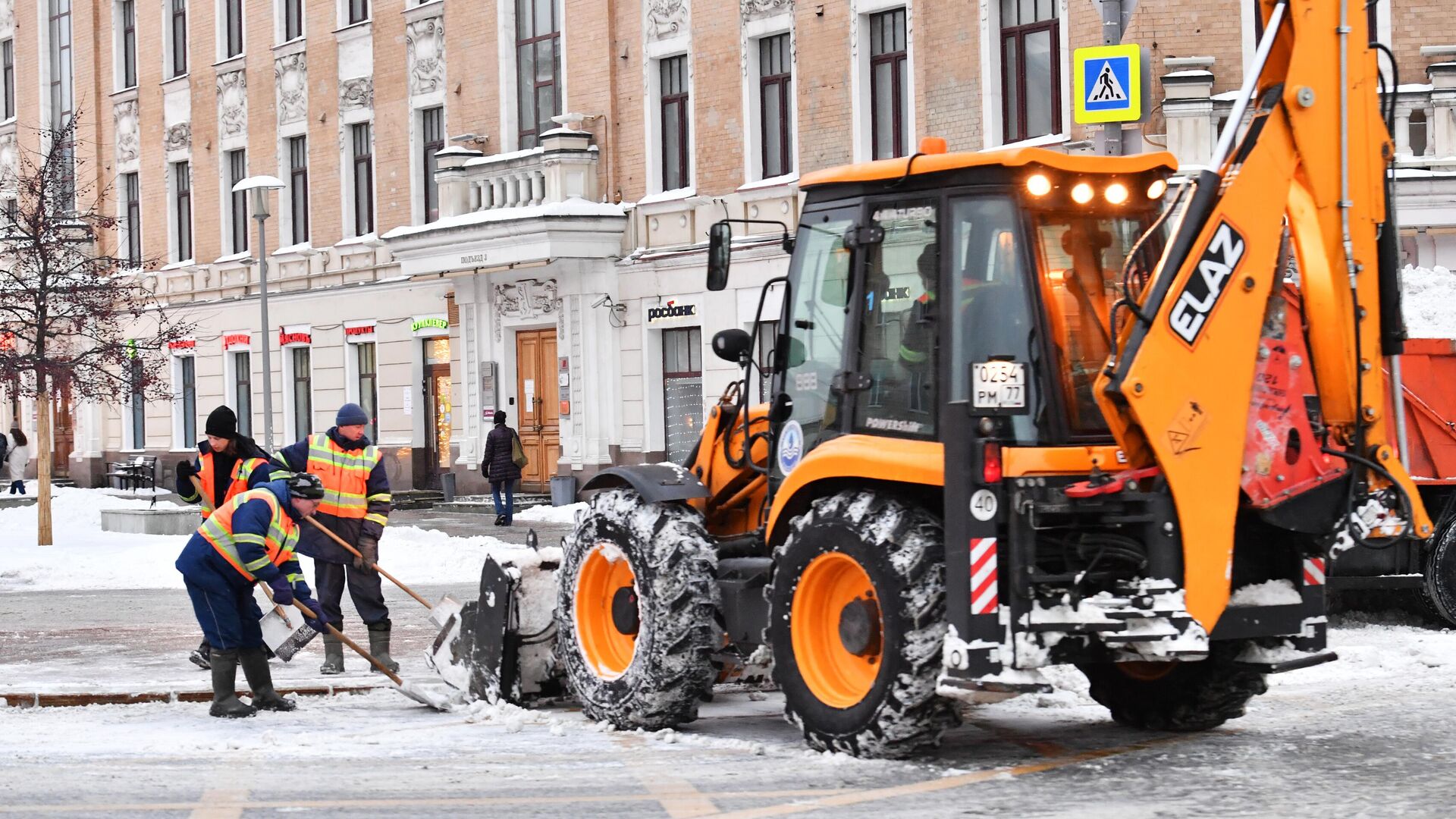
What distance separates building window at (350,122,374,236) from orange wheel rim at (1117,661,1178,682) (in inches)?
1066

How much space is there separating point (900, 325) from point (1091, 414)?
94 centimetres

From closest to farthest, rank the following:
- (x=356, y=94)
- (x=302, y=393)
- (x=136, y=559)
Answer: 1. (x=136, y=559)
2. (x=356, y=94)
3. (x=302, y=393)

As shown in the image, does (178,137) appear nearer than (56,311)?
No

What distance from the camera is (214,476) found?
13312 millimetres

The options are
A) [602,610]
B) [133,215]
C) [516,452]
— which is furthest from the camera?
[133,215]

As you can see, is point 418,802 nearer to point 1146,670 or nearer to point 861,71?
point 1146,670

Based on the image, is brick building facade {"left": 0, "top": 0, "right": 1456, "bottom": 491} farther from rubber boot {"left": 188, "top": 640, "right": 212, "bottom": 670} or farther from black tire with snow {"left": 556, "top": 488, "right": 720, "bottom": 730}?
black tire with snow {"left": 556, "top": 488, "right": 720, "bottom": 730}

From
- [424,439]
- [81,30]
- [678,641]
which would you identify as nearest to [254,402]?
[424,439]

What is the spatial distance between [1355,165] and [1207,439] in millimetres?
1352

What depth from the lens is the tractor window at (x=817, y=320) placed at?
924 cm

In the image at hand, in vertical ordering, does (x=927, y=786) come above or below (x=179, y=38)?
below

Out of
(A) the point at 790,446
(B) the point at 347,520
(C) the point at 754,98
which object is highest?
(C) the point at 754,98

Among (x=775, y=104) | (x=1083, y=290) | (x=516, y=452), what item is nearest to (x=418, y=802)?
(x=1083, y=290)

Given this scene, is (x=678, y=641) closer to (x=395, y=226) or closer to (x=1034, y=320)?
(x=1034, y=320)
